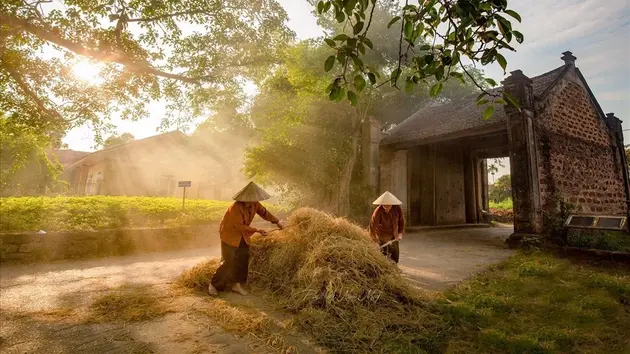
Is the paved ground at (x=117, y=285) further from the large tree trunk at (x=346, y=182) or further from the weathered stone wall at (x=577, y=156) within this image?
the large tree trunk at (x=346, y=182)

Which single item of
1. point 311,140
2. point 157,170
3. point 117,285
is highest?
point 311,140

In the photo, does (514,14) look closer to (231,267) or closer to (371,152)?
(231,267)

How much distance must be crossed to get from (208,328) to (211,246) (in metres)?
6.78

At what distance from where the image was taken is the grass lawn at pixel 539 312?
297 cm

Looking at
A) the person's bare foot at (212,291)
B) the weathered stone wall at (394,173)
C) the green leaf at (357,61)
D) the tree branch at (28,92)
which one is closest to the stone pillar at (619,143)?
the weathered stone wall at (394,173)

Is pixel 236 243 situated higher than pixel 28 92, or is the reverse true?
pixel 28 92

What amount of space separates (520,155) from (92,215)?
42.7 feet

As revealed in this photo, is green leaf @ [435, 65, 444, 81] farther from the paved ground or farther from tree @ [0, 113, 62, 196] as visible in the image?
tree @ [0, 113, 62, 196]

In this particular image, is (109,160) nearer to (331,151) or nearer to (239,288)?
(331,151)

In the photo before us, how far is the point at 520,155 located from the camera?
8.82 meters

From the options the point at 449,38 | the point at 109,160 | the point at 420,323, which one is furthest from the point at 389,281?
the point at 109,160

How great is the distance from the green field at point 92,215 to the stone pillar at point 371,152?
653cm

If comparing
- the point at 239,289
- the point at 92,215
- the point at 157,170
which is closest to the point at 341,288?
the point at 239,289

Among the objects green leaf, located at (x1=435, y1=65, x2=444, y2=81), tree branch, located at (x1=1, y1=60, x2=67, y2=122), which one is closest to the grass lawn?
green leaf, located at (x1=435, y1=65, x2=444, y2=81)
